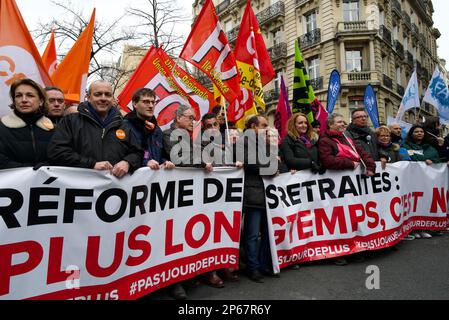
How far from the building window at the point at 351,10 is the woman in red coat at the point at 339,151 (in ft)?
69.8

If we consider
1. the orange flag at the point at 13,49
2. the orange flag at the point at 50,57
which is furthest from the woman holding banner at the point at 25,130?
the orange flag at the point at 50,57

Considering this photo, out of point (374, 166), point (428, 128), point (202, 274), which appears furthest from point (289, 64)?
point (202, 274)

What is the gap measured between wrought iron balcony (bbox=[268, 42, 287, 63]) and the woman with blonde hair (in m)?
22.3

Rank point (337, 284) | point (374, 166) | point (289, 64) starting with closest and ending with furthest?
point (337, 284) < point (374, 166) < point (289, 64)

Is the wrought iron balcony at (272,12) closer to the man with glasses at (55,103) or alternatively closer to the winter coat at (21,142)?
the man with glasses at (55,103)

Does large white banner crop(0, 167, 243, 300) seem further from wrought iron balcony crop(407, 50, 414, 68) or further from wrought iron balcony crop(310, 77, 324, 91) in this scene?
wrought iron balcony crop(407, 50, 414, 68)

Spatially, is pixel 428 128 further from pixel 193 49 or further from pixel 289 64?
pixel 289 64

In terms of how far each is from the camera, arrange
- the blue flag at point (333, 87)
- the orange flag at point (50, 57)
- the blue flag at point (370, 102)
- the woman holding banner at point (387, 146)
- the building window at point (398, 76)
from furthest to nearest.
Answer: the building window at point (398, 76) < the blue flag at point (370, 102) < the blue flag at point (333, 87) < the orange flag at point (50, 57) < the woman holding banner at point (387, 146)

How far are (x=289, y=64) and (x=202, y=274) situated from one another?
23.3 meters

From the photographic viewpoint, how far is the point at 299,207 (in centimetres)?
369

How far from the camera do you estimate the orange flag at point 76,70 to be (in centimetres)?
464

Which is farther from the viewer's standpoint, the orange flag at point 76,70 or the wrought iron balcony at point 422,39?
the wrought iron balcony at point 422,39

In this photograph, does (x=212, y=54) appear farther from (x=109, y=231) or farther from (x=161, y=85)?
(x=109, y=231)

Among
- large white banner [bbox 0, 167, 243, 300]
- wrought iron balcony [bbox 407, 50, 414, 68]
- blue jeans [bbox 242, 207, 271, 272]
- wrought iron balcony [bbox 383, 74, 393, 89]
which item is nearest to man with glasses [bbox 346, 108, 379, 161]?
blue jeans [bbox 242, 207, 271, 272]
